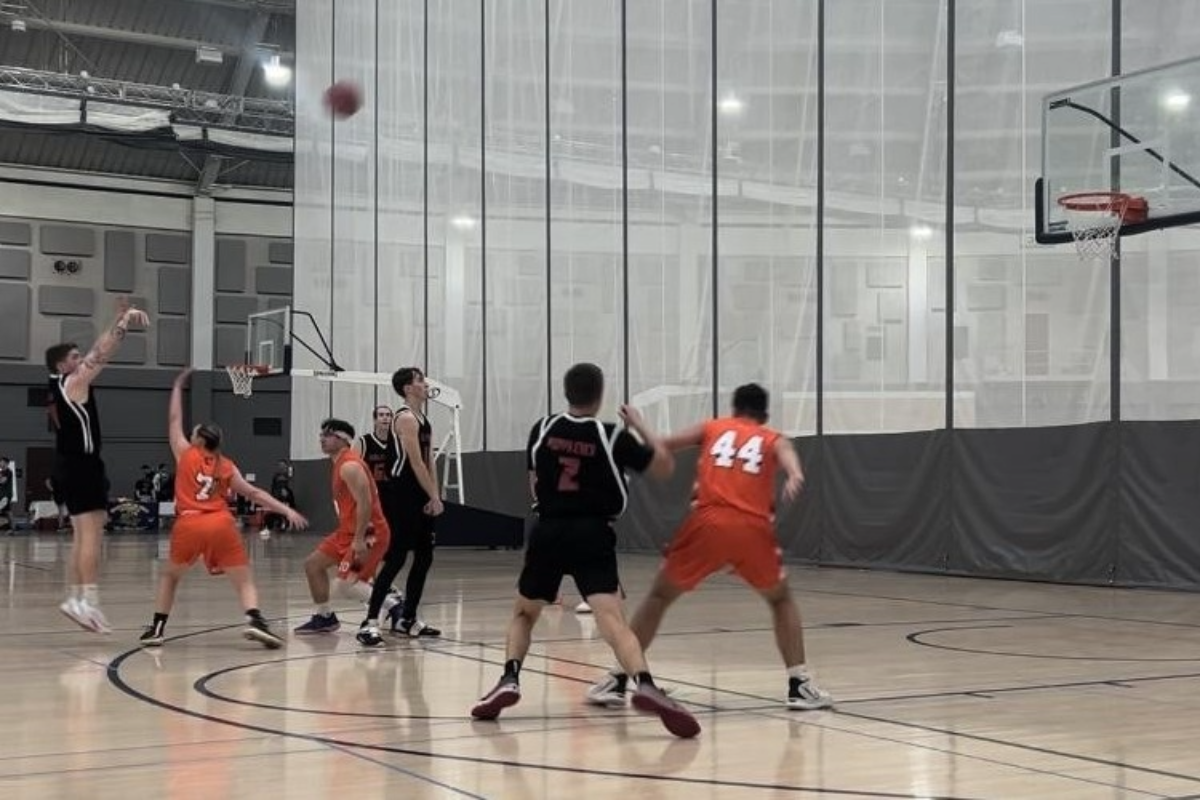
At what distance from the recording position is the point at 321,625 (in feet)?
37.4

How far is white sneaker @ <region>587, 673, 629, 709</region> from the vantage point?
7.56 metres

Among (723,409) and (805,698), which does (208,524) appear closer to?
(805,698)

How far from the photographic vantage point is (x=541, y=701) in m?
7.78

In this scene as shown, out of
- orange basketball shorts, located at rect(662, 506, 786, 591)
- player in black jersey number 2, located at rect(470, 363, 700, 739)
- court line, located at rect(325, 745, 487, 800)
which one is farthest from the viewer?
orange basketball shorts, located at rect(662, 506, 786, 591)

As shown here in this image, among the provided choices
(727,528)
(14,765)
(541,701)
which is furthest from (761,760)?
(14,765)

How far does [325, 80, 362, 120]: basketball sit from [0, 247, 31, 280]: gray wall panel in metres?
11.3

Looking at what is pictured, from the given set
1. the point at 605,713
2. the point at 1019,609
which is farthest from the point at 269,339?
the point at 605,713

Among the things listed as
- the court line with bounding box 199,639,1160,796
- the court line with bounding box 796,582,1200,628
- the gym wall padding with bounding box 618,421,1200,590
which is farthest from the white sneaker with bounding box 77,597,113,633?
the gym wall padding with bounding box 618,421,1200,590

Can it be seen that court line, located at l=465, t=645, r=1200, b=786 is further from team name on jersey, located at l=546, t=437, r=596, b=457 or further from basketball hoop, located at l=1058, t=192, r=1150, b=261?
basketball hoop, located at l=1058, t=192, r=1150, b=261

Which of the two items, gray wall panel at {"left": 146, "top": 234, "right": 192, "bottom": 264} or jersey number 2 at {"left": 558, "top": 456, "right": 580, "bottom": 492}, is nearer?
jersey number 2 at {"left": 558, "top": 456, "right": 580, "bottom": 492}

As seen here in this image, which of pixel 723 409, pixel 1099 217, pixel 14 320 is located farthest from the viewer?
pixel 14 320

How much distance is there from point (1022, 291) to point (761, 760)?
42.2ft

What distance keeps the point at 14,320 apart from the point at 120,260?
3314 millimetres

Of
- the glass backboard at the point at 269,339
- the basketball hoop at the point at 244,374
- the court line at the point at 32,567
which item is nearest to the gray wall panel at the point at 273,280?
the glass backboard at the point at 269,339
